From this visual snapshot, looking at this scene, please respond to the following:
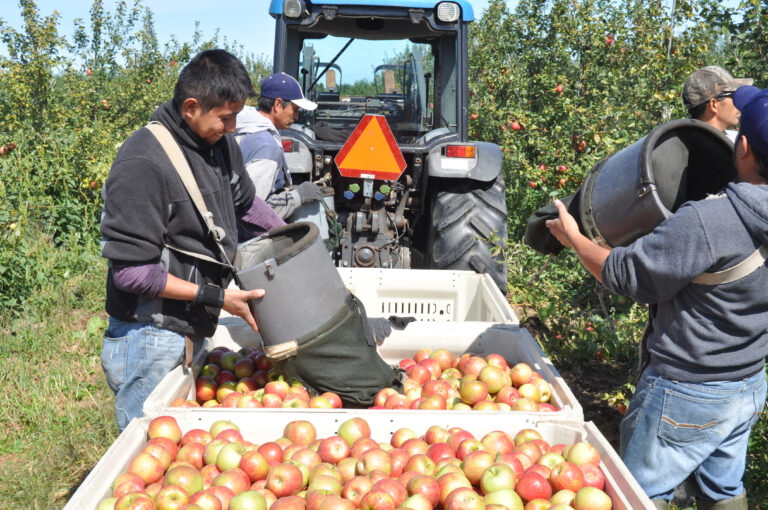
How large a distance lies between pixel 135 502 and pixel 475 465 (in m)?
0.87

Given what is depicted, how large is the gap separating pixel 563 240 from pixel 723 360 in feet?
1.91

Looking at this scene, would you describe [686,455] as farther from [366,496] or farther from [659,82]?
[659,82]

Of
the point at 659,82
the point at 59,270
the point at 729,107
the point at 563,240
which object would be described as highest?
the point at 659,82

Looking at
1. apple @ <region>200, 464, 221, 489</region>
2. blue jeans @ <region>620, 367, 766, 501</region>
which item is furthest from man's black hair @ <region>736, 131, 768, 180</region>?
apple @ <region>200, 464, 221, 489</region>

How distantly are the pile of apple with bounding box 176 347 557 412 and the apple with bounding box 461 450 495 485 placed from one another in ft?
1.19

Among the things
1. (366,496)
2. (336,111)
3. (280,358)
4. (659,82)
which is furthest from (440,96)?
(366,496)

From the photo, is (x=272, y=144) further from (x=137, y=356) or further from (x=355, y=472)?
(x=355, y=472)

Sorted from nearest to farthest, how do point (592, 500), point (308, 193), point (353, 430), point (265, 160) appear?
1. point (592, 500)
2. point (353, 430)
3. point (265, 160)
4. point (308, 193)

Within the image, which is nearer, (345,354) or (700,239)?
(700,239)

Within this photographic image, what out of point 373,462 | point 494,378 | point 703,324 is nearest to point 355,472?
point 373,462

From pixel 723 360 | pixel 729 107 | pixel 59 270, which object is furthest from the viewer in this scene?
pixel 59 270

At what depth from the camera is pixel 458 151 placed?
431cm

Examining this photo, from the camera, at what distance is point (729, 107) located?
2992 mm

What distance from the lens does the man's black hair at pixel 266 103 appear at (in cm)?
363
